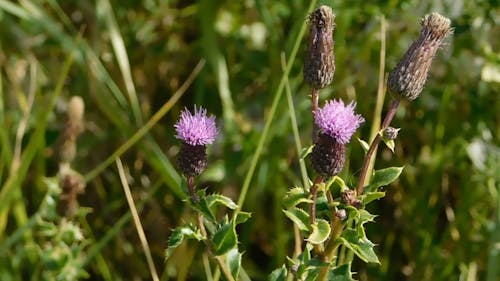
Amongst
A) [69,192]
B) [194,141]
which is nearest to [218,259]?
[194,141]

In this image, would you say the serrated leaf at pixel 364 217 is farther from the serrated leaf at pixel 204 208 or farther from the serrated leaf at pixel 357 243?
the serrated leaf at pixel 204 208

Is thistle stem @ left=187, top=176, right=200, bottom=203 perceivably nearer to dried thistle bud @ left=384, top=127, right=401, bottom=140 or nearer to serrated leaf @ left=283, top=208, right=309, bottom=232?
serrated leaf @ left=283, top=208, right=309, bottom=232

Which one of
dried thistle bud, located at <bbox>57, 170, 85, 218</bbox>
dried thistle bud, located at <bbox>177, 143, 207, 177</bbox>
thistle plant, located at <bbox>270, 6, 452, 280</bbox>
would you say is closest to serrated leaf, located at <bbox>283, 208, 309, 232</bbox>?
thistle plant, located at <bbox>270, 6, 452, 280</bbox>

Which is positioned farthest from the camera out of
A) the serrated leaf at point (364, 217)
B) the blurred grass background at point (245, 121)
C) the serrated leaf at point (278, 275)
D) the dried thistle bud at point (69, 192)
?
the blurred grass background at point (245, 121)

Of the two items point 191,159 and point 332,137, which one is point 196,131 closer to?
point 191,159

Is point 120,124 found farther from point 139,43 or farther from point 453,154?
point 453,154

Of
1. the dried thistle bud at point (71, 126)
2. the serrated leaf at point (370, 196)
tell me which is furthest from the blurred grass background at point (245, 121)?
the serrated leaf at point (370, 196)
